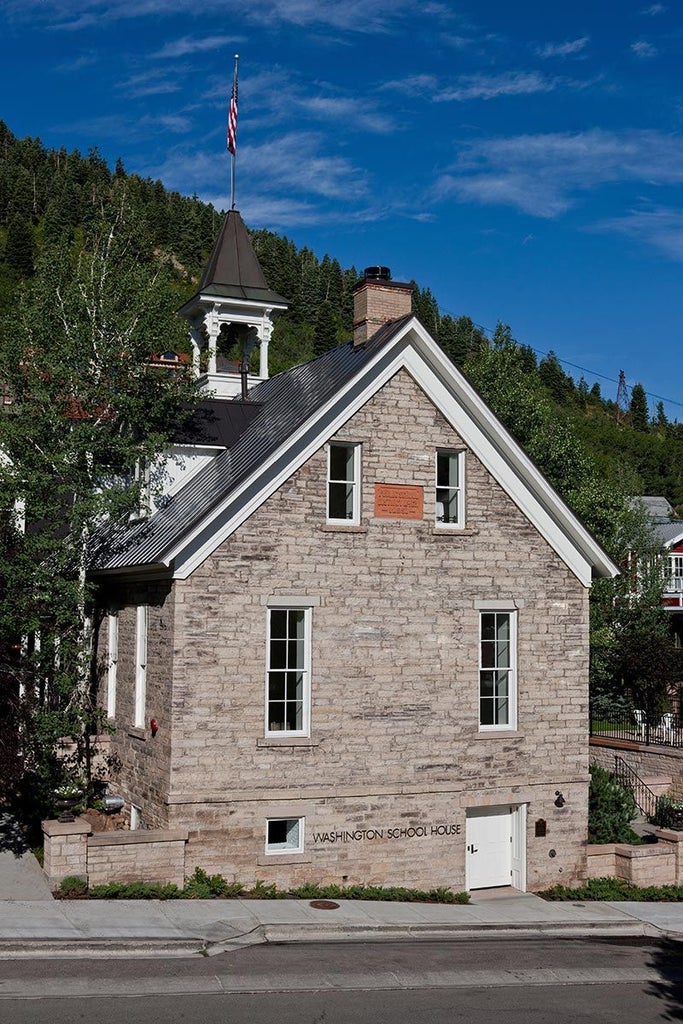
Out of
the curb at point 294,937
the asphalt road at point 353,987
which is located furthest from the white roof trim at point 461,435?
the asphalt road at point 353,987

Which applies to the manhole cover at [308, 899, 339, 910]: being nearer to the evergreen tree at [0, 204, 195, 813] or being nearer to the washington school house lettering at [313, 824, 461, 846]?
the washington school house lettering at [313, 824, 461, 846]

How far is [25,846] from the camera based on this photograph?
62.8 feet

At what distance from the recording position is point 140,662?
67.1 ft

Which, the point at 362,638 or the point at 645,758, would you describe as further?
the point at 645,758

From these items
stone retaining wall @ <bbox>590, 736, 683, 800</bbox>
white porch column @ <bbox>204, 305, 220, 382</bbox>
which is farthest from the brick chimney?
stone retaining wall @ <bbox>590, 736, 683, 800</bbox>

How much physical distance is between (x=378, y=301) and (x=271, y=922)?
12.7m

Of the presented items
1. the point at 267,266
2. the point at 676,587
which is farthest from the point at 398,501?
the point at 267,266

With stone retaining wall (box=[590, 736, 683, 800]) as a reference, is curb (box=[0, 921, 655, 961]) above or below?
below

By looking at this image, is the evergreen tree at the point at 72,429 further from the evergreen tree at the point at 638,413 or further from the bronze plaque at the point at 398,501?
the evergreen tree at the point at 638,413

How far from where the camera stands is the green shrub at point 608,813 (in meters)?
23.2

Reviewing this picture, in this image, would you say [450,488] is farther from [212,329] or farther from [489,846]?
[212,329]

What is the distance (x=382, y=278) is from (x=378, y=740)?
9766 millimetres

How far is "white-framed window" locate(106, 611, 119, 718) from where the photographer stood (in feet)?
72.1

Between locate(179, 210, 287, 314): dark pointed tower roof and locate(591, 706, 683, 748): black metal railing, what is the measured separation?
1724 centimetres
